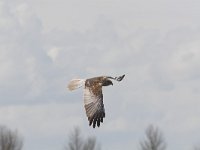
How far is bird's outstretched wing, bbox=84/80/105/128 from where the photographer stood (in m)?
29.1

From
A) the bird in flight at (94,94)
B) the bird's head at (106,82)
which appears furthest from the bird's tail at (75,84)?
the bird's head at (106,82)

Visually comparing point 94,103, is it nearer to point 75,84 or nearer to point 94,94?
point 94,94

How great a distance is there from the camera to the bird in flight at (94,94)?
2921cm

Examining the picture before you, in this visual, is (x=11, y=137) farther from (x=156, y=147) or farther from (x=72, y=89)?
(x=72, y=89)

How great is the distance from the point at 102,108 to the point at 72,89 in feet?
3.50

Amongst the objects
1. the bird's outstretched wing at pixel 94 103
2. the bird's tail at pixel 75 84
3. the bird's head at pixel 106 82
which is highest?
the bird's head at pixel 106 82

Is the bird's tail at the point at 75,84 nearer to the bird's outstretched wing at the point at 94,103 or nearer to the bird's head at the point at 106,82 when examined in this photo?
the bird's outstretched wing at the point at 94,103

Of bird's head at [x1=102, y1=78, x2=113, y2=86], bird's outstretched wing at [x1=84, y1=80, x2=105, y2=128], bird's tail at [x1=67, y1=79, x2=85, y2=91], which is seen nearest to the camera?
bird's outstretched wing at [x1=84, y1=80, x2=105, y2=128]

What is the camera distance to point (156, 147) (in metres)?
92.9

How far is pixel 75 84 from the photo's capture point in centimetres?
3083

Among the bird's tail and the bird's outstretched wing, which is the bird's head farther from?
the bird's tail

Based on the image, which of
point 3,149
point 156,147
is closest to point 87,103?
point 3,149

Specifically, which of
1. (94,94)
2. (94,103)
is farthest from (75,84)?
(94,103)

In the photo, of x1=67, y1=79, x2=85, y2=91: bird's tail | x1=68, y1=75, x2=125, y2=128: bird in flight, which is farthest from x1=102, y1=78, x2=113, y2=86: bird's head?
x1=67, y1=79, x2=85, y2=91: bird's tail
